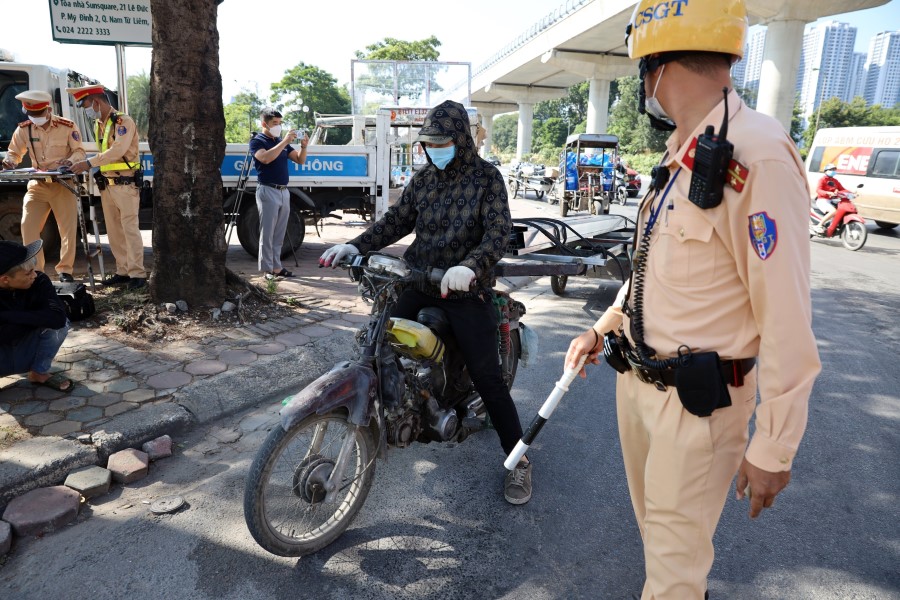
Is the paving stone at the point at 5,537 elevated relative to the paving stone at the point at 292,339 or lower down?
lower down

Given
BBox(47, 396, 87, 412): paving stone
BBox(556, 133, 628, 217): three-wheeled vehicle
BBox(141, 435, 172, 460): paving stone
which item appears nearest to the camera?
BBox(141, 435, 172, 460): paving stone

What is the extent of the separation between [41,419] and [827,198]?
14.7 metres

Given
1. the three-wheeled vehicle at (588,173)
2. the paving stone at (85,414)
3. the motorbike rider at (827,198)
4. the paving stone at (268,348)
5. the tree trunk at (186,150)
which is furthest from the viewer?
the three-wheeled vehicle at (588,173)

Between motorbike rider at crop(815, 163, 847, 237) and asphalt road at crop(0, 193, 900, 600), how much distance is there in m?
10.5

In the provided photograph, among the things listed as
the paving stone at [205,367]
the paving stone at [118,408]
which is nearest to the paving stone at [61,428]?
the paving stone at [118,408]

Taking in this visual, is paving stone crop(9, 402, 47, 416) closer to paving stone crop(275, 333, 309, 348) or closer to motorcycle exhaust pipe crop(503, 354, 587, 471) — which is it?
paving stone crop(275, 333, 309, 348)

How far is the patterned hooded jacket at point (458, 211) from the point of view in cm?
287

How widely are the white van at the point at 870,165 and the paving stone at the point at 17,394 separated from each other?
16722 millimetres

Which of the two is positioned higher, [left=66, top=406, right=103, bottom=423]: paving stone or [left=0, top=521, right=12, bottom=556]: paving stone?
[left=66, top=406, right=103, bottom=423]: paving stone

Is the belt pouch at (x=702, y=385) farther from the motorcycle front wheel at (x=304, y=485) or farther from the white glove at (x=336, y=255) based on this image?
the white glove at (x=336, y=255)

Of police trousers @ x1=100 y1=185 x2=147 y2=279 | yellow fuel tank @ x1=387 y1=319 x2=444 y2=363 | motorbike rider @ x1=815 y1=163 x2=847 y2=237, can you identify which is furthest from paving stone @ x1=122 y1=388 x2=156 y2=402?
motorbike rider @ x1=815 y1=163 x2=847 y2=237

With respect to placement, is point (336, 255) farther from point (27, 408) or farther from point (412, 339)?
point (27, 408)

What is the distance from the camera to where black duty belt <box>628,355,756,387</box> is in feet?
5.00

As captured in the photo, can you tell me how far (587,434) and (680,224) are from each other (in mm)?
2580
